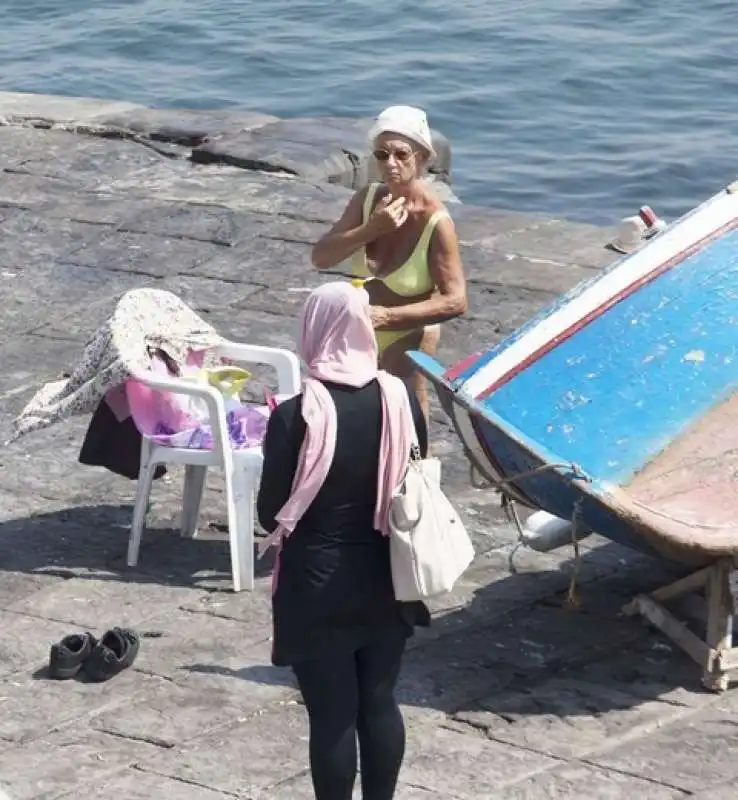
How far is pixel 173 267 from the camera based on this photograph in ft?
34.8

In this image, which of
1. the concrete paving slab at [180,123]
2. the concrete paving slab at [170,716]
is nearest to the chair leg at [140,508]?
the concrete paving slab at [170,716]

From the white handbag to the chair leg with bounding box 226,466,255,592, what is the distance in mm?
2159

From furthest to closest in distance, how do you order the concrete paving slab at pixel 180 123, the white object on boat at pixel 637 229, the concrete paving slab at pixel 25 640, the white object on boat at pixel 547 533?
the concrete paving slab at pixel 180 123, the white object on boat at pixel 637 229, the white object on boat at pixel 547 533, the concrete paving slab at pixel 25 640

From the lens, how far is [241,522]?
6.96 meters

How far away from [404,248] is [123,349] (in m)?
1.08

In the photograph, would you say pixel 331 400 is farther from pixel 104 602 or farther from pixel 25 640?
pixel 104 602

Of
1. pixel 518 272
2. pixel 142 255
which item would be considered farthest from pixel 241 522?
pixel 142 255

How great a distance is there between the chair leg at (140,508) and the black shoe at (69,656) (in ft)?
2.83

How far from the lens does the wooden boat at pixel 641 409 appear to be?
5.97m

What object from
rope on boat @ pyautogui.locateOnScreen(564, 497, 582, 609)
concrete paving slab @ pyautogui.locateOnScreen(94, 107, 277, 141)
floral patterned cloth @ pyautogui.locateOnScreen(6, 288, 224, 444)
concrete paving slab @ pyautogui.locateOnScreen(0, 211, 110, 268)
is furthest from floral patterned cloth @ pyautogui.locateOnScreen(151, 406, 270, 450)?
concrete paving slab @ pyautogui.locateOnScreen(94, 107, 277, 141)

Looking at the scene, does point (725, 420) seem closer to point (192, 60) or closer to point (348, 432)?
point (348, 432)

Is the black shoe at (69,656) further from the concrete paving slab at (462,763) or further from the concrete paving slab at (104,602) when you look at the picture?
the concrete paving slab at (462,763)

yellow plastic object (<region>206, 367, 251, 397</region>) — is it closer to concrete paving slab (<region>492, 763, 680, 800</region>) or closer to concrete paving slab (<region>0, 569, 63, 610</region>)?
concrete paving slab (<region>0, 569, 63, 610</region>)

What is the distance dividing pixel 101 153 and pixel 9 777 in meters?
7.73
